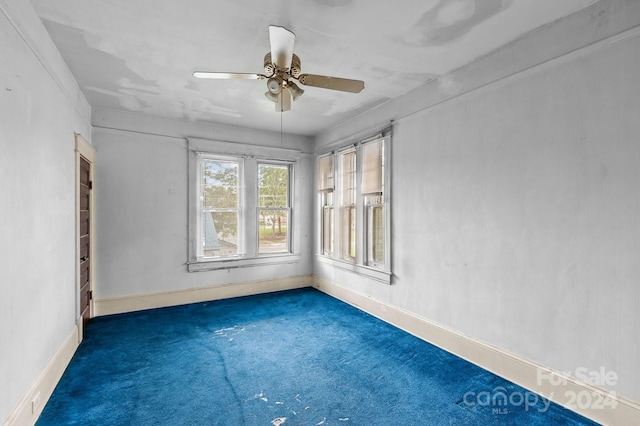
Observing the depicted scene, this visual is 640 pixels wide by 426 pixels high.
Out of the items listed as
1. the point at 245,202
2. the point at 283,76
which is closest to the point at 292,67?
the point at 283,76

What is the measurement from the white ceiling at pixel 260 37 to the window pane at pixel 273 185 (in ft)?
6.12

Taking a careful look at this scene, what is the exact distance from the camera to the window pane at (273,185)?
561cm

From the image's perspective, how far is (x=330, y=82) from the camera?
258 cm

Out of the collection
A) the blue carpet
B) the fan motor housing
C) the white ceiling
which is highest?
Answer: the white ceiling

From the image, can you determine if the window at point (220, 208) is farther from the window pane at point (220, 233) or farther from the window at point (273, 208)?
the window at point (273, 208)

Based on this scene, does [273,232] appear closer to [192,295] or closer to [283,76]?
[192,295]

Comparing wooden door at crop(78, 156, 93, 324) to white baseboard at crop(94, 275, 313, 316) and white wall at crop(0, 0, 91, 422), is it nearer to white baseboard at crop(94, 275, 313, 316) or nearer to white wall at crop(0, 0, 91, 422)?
white baseboard at crop(94, 275, 313, 316)

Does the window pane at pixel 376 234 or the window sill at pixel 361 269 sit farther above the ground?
the window pane at pixel 376 234

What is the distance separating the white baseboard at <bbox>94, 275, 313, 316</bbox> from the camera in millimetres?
4449

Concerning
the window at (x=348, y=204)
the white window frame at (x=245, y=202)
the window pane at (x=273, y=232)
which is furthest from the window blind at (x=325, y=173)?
the window pane at (x=273, y=232)

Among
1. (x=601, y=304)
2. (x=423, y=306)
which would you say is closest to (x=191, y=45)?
(x=423, y=306)

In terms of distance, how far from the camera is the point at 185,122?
493 centimetres

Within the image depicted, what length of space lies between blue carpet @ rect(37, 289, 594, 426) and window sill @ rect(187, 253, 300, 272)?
1.08 meters

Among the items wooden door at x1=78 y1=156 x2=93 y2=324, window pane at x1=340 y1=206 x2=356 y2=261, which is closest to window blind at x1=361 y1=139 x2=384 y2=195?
window pane at x1=340 y1=206 x2=356 y2=261
